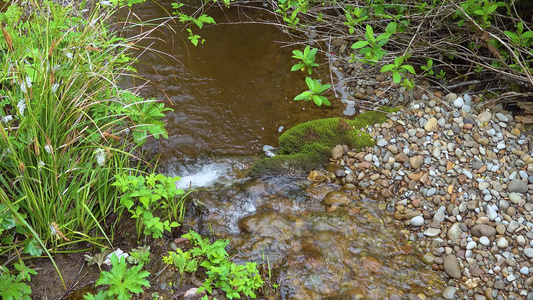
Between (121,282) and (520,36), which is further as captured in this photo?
(520,36)

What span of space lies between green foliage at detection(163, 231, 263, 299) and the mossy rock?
121 cm

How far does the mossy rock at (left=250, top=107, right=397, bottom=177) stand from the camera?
13.1 feet

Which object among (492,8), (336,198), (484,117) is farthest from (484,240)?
(492,8)

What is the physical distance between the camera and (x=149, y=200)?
9.27ft

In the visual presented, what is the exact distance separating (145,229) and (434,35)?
3679 mm

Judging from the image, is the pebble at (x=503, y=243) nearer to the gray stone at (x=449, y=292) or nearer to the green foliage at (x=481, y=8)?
the gray stone at (x=449, y=292)

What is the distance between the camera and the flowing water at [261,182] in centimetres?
310

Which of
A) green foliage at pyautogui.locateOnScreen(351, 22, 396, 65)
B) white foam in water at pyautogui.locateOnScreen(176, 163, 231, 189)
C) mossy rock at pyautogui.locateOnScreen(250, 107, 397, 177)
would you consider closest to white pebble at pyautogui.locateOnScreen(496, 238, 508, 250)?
mossy rock at pyautogui.locateOnScreen(250, 107, 397, 177)

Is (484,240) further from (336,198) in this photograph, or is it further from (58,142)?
(58,142)

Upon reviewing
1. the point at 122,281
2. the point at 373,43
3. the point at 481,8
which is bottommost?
the point at 122,281

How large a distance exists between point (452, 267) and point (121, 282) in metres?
2.32

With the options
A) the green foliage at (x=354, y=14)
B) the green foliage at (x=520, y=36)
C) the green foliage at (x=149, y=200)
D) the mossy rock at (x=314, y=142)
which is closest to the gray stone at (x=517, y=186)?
the green foliage at (x=520, y=36)

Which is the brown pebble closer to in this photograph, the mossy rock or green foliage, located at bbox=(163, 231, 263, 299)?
the mossy rock

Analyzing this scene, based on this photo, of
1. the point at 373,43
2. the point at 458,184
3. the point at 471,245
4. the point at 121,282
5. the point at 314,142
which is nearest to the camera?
the point at 121,282
